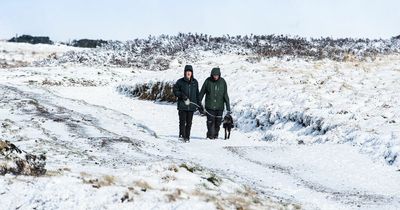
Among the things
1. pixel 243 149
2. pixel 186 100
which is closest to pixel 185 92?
pixel 186 100

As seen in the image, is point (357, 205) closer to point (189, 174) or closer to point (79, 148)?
point (189, 174)

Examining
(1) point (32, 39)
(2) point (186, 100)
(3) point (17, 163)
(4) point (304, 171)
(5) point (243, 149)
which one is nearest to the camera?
(3) point (17, 163)

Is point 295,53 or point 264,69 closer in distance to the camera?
point 264,69

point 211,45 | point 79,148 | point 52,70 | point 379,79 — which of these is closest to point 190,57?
point 211,45

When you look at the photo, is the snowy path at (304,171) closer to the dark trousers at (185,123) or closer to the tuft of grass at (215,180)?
the dark trousers at (185,123)

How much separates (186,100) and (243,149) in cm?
256

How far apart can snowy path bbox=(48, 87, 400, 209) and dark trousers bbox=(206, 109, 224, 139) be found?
44cm

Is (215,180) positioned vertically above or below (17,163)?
below

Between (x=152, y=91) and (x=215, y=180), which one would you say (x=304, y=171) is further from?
(x=152, y=91)

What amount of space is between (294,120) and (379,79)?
5.88m

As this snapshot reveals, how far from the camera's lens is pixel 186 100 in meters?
15.9

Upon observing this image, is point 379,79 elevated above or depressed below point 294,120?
above

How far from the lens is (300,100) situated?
63.1 feet

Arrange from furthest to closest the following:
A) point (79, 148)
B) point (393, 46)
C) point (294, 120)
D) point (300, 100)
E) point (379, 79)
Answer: point (393, 46)
point (379, 79)
point (300, 100)
point (294, 120)
point (79, 148)
